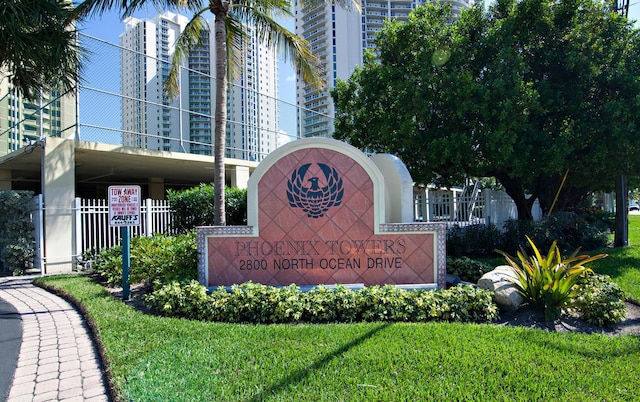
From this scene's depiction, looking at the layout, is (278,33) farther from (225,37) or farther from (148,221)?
(148,221)

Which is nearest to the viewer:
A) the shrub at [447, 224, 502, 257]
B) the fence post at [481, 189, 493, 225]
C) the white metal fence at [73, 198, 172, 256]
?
the white metal fence at [73, 198, 172, 256]

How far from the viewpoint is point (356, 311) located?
5652 mm

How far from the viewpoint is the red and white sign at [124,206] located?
22.7 feet

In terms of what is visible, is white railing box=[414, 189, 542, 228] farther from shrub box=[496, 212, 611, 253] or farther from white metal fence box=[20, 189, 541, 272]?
shrub box=[496, 212, 611, 253]

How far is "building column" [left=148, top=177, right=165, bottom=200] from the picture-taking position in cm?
2067

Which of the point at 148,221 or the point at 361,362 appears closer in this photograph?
the point at 361,362

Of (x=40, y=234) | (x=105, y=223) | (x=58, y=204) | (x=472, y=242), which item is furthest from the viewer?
(x=472, y=242)

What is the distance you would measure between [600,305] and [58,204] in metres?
11.7

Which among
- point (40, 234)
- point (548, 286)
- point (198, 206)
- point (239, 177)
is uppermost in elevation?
point (239, 177)

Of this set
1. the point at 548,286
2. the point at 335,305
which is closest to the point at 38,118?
the point at 335,305

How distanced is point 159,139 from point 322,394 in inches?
454

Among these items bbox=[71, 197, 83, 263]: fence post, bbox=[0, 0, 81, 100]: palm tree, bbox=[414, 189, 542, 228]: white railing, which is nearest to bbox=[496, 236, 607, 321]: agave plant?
bbox=[414, 189, 542, 228]: white railing

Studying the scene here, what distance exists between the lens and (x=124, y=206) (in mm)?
6934

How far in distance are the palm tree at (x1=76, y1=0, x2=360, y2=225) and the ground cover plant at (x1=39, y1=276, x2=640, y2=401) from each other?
4818 millimetres
